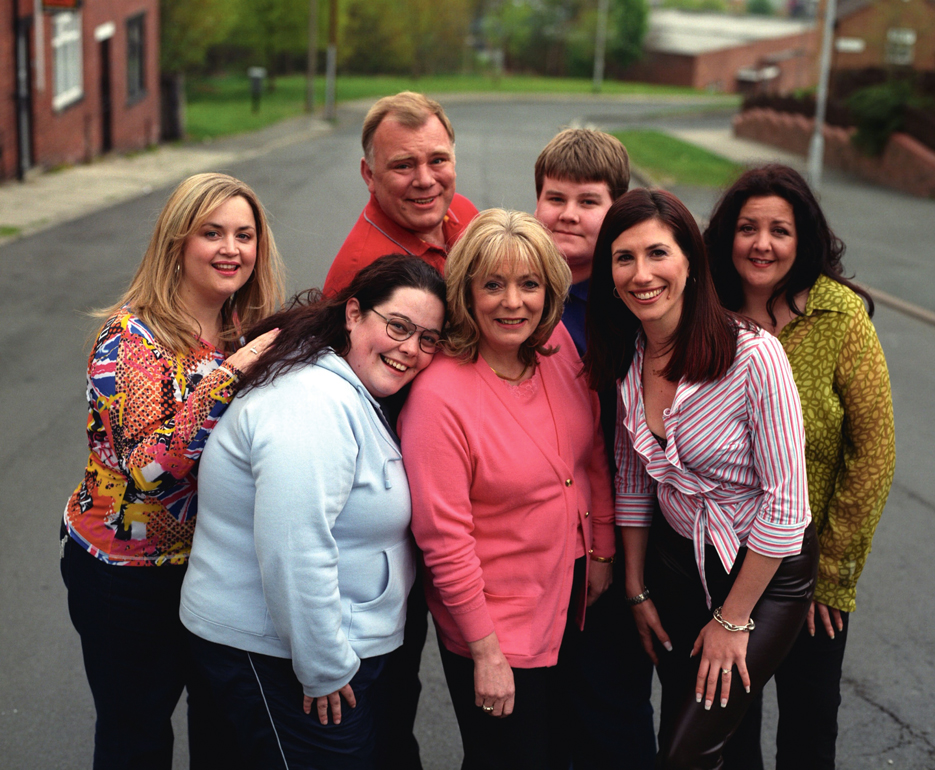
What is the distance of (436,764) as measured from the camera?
352 cm

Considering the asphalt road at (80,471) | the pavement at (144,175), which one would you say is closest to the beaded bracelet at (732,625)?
the asphalt road at (80,471)

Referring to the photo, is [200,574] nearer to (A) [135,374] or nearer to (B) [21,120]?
(A) [135,374]

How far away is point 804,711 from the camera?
3.03 m

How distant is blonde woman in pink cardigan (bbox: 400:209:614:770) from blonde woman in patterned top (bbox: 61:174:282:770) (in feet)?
1.80

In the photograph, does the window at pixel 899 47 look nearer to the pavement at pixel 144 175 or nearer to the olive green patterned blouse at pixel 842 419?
the pavement at pixel 144 175

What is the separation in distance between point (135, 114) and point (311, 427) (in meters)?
24.2

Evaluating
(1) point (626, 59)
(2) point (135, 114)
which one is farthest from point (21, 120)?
(1) point (626, 59)

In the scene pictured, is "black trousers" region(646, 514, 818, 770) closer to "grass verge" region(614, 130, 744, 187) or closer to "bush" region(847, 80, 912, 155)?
"grass verge" region(614, 130, 744, 187)

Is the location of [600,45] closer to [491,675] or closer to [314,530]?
[491,675]

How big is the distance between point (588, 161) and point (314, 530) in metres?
1.72

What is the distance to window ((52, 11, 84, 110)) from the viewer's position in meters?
19.0

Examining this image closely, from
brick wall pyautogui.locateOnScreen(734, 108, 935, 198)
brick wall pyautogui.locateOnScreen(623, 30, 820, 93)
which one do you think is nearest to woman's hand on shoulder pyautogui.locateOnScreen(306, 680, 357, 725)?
brick wall pyautogui.locateOnScreen(734, 108, 935, 198)

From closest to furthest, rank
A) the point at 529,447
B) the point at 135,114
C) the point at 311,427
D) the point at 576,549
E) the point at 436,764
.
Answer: the point at 311,427
the point at 529,447
the point at 576,549
the point at 436,764
the point at 135,114

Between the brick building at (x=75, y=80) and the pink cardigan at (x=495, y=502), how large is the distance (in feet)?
53.8
